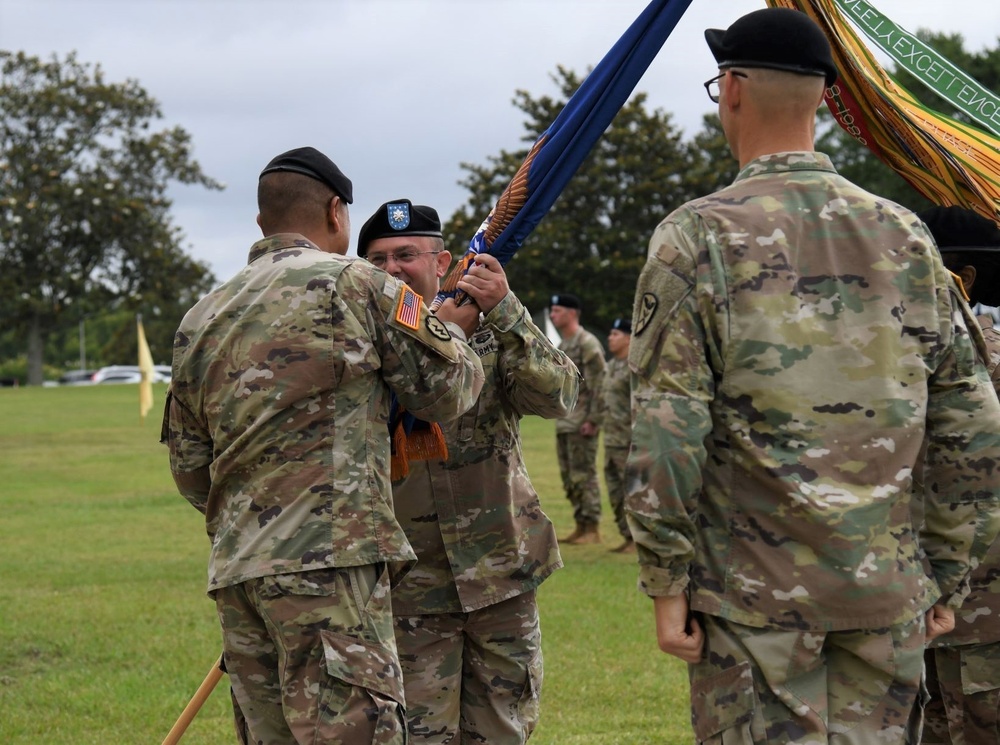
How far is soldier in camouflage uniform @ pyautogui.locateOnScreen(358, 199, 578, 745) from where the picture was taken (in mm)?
4516

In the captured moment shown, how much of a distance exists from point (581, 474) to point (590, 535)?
0.88m

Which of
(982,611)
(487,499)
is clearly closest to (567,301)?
(487,499)

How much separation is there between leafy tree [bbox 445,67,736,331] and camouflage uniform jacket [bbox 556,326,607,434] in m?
30.6

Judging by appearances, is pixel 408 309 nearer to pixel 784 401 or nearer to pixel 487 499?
pixel 487 499

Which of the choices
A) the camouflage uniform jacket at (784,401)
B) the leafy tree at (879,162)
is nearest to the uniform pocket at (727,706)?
the camouflage uniform jacket at (784,401)

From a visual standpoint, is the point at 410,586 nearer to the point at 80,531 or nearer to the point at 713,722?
the point at 713,722

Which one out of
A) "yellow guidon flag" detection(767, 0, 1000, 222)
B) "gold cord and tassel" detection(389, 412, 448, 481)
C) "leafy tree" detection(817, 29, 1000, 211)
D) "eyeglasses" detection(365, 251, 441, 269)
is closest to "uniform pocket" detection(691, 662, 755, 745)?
"gold cord and tassel" detection(389, 412, 448, 481)

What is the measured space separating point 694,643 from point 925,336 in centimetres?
99

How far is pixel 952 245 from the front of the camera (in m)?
4.39

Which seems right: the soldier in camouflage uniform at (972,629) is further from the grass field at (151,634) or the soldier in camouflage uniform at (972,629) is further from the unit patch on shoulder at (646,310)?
the grass field at (151,634)

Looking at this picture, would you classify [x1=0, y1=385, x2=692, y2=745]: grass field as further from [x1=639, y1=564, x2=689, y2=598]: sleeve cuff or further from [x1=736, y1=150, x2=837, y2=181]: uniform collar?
[x1=736, y1=150, x2=837, y2=181]: uniform collar

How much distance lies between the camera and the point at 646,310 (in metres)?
3.16

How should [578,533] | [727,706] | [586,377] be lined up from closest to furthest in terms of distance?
[727,706], [586,377], [578,533]

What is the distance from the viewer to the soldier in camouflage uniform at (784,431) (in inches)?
120
